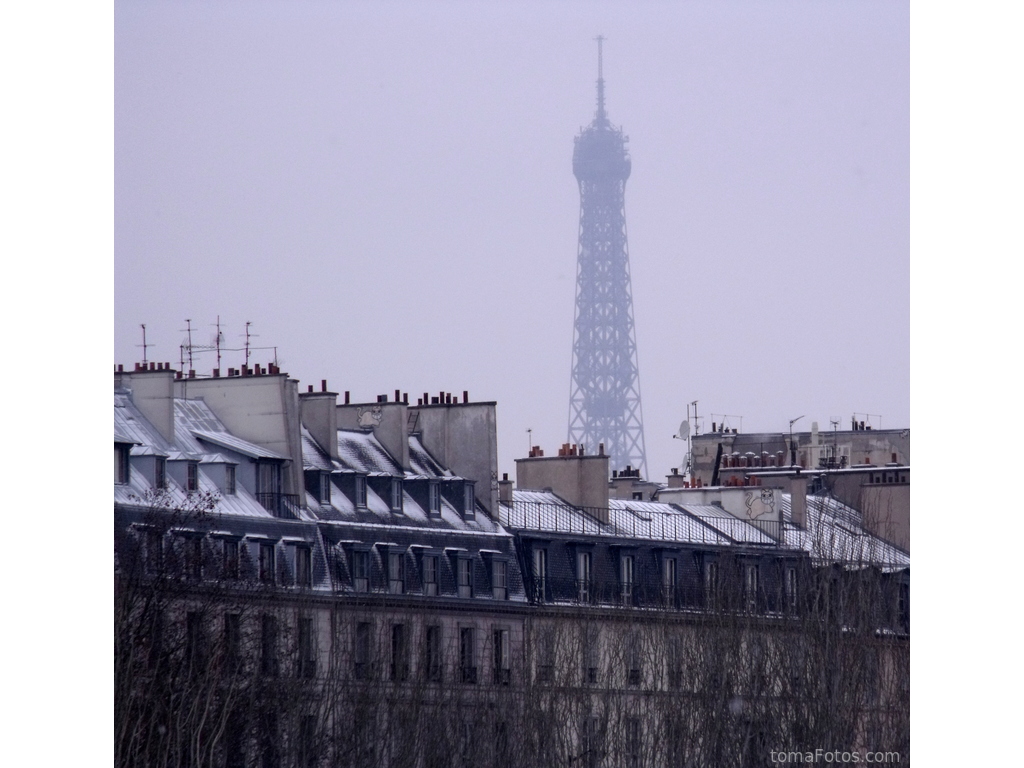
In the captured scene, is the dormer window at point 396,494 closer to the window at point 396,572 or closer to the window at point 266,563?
the window at point 396,572

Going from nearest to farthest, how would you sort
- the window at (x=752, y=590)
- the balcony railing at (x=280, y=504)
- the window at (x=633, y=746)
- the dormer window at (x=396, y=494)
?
the window at (x=633, y=746)
the window at (x=752, y=590)
the balcony railing at (x=280, y=504)
the dormer window at (x=396, y=494)

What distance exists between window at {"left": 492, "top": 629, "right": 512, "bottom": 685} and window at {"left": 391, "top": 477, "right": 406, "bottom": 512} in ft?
6.76

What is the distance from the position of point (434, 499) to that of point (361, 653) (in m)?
6.40

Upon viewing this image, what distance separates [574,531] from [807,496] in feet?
12.7

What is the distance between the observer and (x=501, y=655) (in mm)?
24266

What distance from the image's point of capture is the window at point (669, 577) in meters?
26.0

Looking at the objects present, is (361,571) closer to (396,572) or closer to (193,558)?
(396,572)

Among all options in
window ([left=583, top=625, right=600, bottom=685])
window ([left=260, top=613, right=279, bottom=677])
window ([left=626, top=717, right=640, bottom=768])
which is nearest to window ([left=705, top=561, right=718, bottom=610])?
window ([left=583, top=625, right=600, bottom=685])

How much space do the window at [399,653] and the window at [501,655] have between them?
98 cm

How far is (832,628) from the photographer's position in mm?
19391

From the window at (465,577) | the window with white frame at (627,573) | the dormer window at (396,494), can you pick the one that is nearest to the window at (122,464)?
the dormer window at (396,494)

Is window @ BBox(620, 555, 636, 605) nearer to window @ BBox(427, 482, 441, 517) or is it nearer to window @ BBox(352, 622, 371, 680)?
window @ BBox(427, 482, 441, 517)

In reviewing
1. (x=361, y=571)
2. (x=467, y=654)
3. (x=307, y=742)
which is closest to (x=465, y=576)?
(x=361, y=571)
